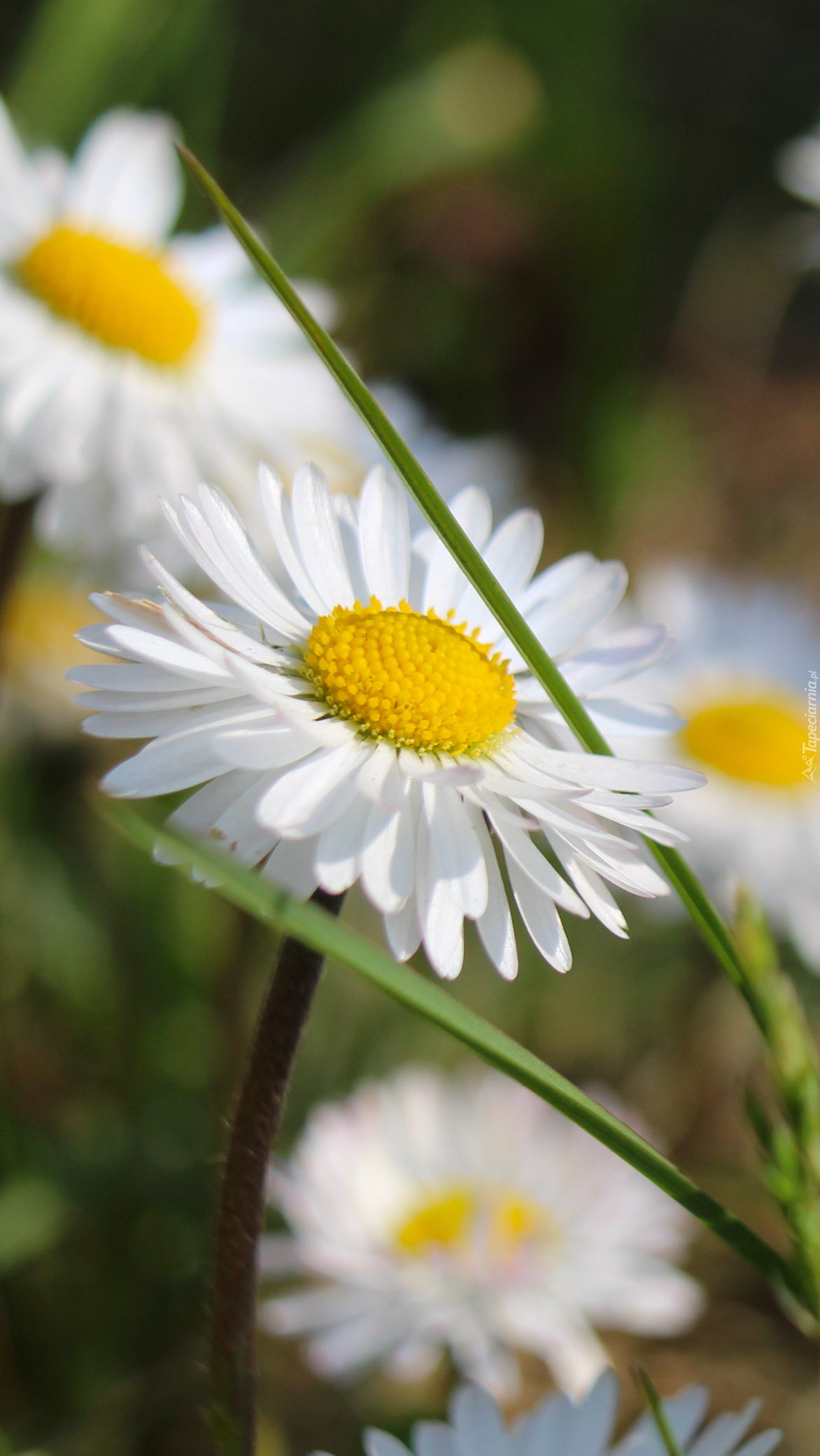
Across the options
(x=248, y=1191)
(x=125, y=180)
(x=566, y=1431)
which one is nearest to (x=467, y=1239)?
(x=566, y=1431)

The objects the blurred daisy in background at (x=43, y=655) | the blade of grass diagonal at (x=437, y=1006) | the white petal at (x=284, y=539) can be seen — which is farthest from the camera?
the blurred daisy in background at (x=43, y=655)

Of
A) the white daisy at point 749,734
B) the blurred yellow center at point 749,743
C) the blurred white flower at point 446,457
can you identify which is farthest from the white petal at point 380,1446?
the blurred white flower at point 446,457

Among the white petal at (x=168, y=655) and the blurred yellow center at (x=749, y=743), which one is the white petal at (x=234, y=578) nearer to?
the white petal at (x=168, y=655)

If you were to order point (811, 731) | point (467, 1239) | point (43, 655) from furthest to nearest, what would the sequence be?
point (43, 655), point (811, 731), point (467, 1239)

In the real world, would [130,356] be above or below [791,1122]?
above

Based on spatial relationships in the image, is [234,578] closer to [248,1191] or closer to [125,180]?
[248,1191]

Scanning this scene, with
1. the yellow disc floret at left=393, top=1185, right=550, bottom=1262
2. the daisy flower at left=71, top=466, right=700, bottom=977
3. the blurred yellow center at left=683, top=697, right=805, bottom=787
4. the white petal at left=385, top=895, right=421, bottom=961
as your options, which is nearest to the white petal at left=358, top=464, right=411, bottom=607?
the daisy flower at left=71, top=466, right=700, bottom=977

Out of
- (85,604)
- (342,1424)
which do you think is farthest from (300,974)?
(85,604)
